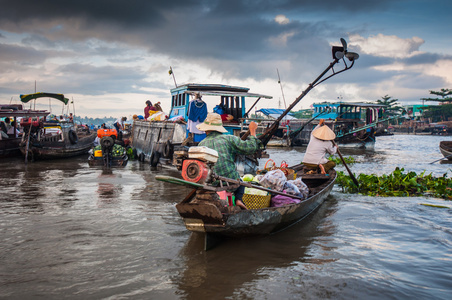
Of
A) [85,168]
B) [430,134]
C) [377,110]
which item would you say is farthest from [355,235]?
[430,134]

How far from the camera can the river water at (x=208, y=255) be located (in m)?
4.18

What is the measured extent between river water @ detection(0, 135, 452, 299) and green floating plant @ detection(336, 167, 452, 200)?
1.16 m

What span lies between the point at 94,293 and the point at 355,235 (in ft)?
14.5

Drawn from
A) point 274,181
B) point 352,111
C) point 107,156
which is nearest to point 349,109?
point 352,111

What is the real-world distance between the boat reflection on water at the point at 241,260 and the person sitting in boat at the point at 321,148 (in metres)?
3.17

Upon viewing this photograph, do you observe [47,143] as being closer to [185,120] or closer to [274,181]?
[185,120]

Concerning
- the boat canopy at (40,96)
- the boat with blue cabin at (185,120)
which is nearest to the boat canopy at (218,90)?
the boat with blue cabin at (185,120)

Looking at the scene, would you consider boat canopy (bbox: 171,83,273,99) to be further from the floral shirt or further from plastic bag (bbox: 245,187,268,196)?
plastic bag (bbox: 245,187,268,196)

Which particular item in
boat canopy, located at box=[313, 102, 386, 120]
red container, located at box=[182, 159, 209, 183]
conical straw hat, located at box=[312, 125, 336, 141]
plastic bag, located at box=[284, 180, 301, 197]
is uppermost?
boat canopy, located at box=[313, 102, 386, 120]

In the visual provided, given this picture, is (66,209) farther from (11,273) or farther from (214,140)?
(214,140)

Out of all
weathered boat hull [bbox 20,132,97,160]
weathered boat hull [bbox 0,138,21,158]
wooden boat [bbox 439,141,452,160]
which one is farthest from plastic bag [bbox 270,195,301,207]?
weathered boat hull [bbox 0,138,21,158]

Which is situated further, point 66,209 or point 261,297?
point 66,209

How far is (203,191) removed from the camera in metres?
5.04

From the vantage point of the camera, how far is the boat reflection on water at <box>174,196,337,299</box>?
423cm
